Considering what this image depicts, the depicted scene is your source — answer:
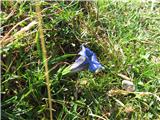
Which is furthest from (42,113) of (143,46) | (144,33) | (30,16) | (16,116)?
(144,33)

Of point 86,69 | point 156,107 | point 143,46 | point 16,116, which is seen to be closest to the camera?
point 16,116

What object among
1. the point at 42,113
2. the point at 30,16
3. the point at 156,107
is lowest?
the point at 156,107

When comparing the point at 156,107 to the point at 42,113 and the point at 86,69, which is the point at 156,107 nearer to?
the point at 86,69

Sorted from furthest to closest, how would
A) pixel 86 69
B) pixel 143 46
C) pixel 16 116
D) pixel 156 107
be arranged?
pixel 143 46
pixel 156 107
pixel 86 69
pixel 16 116

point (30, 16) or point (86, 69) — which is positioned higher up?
point (30, 16)

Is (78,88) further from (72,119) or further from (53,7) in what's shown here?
(53,7)

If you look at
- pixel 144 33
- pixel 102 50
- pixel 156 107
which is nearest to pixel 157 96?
pixel 156 107

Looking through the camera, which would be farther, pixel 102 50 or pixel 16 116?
pixel 102 50
